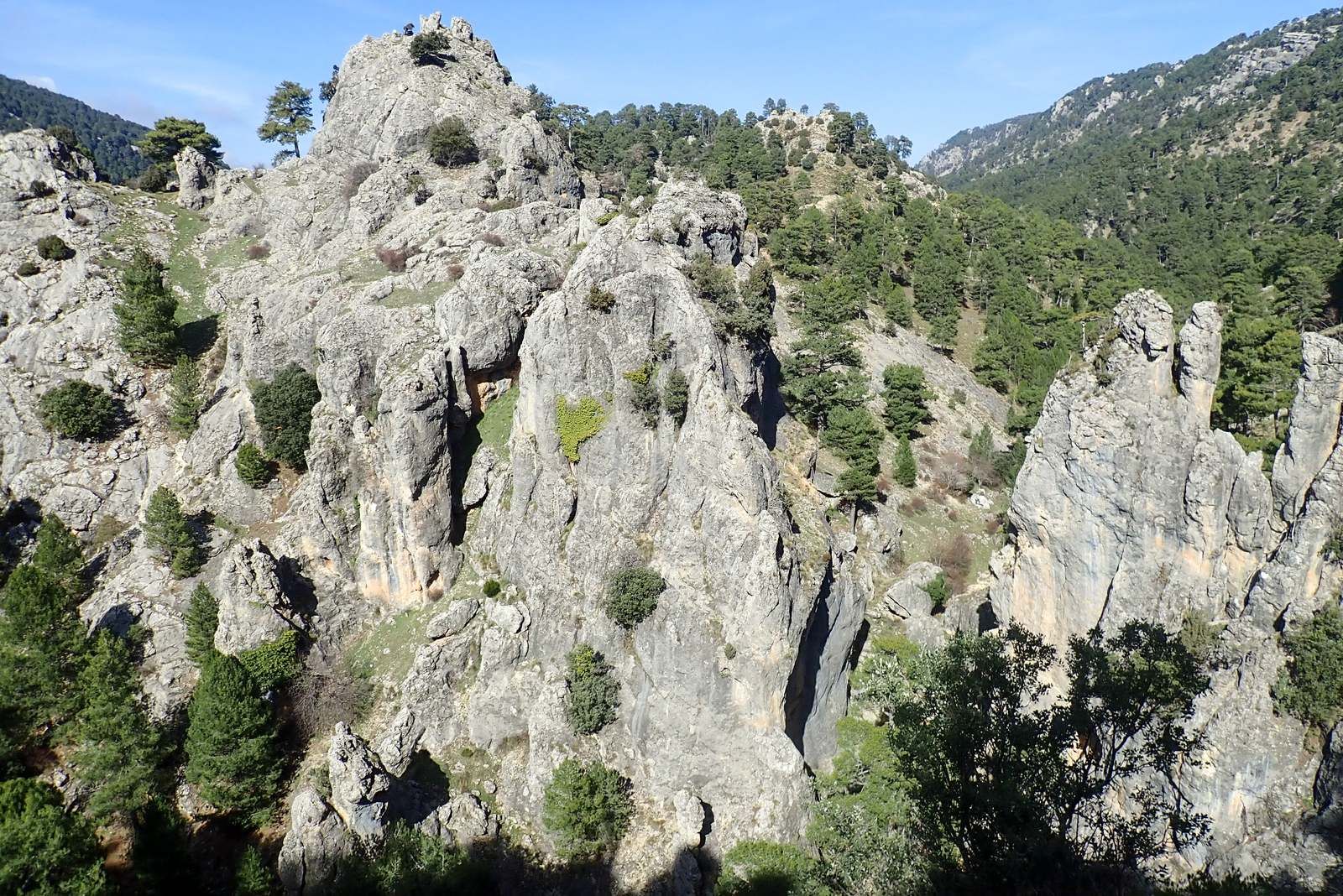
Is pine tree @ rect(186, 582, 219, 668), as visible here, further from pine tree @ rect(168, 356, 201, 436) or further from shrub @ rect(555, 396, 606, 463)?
shrub @ rect(555, 396, 606, 463)

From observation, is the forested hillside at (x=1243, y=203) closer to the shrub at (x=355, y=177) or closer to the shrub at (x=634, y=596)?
the shrub at (x=634, y=596)

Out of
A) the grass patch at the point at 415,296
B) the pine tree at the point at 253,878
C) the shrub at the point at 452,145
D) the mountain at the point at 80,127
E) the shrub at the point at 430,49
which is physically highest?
the mountain at the point at 80,127

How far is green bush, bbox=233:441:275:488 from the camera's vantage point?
42.7 m

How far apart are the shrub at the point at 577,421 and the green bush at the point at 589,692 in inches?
418

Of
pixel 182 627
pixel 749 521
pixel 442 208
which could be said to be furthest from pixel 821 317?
pixel 182 627

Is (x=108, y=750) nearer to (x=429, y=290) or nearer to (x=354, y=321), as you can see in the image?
(x=354, y=321)

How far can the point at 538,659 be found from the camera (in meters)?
35.4

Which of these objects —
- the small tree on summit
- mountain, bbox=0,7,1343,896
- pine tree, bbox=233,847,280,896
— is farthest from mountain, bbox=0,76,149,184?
pine tree, bbox=233,847,280,896

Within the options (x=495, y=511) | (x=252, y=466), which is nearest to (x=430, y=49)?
(x=252, y=466)

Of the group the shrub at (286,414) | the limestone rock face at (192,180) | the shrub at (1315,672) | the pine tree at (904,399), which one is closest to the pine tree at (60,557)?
the shrub at (286,414)

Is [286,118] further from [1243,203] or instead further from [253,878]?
[1243,203]

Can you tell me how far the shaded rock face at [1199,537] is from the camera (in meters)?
24.8

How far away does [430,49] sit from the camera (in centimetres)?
7488

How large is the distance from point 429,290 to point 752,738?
35.8 metres
